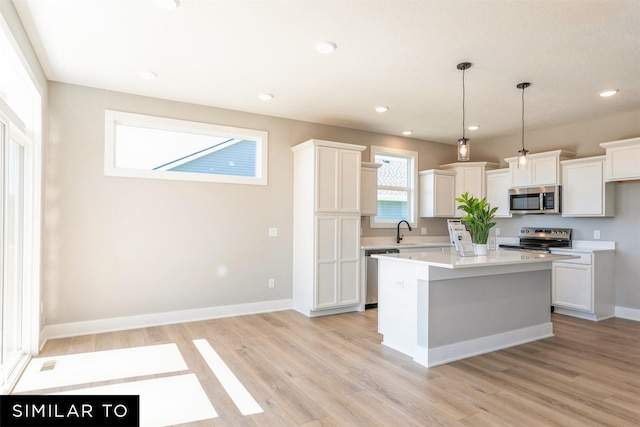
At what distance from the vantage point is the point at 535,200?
18.1 feet

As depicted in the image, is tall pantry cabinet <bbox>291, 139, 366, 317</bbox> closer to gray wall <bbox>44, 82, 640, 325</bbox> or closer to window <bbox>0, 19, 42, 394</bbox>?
gray wall <bbox>44, 82, 640, 325</bbox>

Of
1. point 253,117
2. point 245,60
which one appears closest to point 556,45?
point 245,60

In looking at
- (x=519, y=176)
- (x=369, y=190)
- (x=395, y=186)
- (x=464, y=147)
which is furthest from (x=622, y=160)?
Answer: (x=369, y=190)

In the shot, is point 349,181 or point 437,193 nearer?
point 349,181

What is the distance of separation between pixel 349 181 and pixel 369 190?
1.97 feet

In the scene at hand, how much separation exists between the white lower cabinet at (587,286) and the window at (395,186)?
2.35 meters

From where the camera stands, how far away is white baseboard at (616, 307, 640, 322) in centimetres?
476

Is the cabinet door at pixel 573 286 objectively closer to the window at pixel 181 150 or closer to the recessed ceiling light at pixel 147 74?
the window at pixel 181 150

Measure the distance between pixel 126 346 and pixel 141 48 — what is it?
2.73 metres

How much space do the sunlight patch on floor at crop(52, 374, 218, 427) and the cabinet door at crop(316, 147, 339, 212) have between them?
2.64 meters

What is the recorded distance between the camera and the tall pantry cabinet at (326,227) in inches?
191

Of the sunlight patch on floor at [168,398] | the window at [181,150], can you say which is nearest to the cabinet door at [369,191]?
the window at [181,150]

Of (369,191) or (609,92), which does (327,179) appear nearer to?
(369,191)

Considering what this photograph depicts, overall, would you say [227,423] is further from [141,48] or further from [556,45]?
[556,45]
